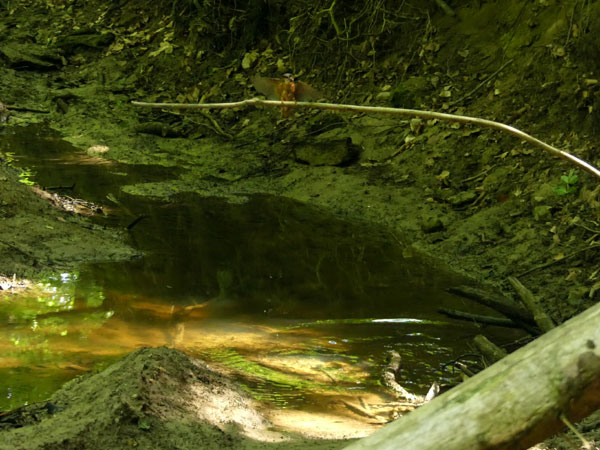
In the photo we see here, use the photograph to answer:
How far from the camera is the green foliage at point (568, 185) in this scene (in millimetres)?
6332

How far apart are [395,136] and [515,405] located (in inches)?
277

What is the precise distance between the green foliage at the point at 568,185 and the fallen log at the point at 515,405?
16.1ft

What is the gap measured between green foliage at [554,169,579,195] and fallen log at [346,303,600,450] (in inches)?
193

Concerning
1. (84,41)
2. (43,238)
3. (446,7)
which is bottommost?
(43,238)

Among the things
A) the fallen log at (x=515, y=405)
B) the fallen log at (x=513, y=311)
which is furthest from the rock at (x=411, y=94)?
the fallen log at (x=515, y=405)

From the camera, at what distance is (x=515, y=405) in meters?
1.62

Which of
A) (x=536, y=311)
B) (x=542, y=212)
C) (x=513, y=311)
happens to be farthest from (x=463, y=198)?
(x=536, y=311)

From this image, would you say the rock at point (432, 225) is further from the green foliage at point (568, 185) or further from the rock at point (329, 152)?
the rock at point (329, 152)

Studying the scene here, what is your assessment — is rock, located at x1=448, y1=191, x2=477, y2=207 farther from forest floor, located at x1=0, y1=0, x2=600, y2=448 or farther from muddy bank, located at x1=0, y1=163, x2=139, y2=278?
muddy bank, located at x1=0, y1=163, x2=139, y2=278

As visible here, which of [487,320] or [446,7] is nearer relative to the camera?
[487,320]

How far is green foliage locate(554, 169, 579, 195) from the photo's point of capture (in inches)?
249

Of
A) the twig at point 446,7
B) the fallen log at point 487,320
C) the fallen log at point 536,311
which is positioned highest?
the twig at point 446,7

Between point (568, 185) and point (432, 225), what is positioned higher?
point (568, 185)

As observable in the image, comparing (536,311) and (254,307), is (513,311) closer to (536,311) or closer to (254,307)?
(536,311)
